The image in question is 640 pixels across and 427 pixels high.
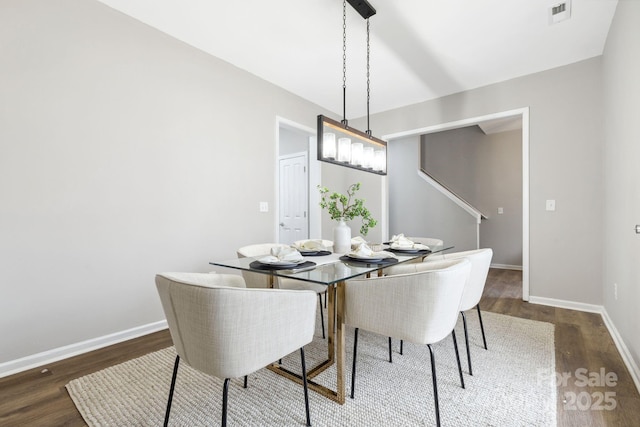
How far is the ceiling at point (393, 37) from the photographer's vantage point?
2.26 metres

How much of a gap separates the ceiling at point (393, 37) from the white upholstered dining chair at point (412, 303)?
6.49 ft

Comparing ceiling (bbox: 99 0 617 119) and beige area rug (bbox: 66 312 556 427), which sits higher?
ceiling (bbox: 99 0 617 119)

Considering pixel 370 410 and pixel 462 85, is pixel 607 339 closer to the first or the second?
pixel 370 410

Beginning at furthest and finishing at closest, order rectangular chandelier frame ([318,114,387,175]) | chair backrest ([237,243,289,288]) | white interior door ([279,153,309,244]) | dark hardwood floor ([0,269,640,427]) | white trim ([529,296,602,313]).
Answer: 1. white interior door ([279,153,309,244])
2. white trim ([529,296,602,313])
3. rectangular chandelier frame ([318,114,387,175])
4. chair backrest ([237,243,289,288])
5. dark hardwood floor ([0,269,640,427])

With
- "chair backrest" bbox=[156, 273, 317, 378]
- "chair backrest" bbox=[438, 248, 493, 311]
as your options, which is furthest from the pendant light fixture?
"chair backrest" bbox=[156, 273, 317, 378]

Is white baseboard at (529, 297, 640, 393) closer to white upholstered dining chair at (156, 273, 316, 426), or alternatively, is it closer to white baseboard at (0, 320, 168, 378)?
white upholstered dining chair at (156, 273, 316, 426)

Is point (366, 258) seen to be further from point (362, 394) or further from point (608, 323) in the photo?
point (608, 323)

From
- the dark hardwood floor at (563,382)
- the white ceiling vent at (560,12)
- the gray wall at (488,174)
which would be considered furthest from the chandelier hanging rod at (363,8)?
the gray wall at (488,174)

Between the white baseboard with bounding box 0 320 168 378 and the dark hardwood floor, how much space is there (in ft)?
0.17

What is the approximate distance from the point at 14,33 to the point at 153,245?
63.2 inches

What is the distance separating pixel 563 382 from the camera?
5.58 ft

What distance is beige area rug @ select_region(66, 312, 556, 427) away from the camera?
1.41 metres

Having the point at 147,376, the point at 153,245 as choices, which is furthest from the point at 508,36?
the point at 147,376

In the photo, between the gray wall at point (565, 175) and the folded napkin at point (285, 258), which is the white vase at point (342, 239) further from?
the gray wall at point (565, 175)
